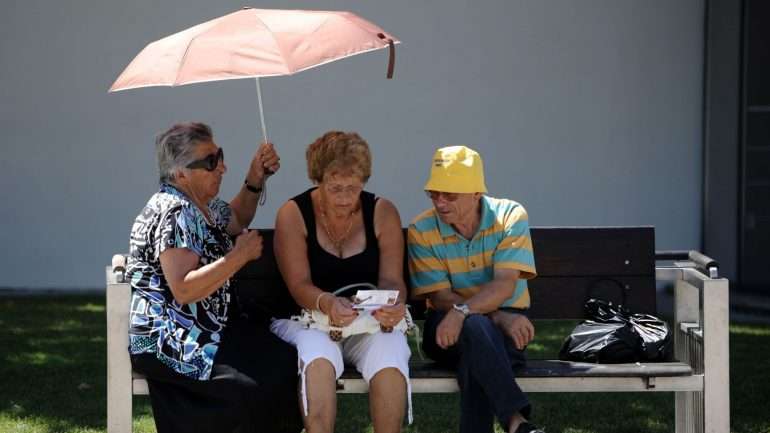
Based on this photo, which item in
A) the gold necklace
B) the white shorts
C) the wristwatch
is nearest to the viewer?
the white shorts

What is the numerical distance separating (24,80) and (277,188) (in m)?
2.03

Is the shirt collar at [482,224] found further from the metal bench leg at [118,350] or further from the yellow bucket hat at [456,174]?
the metal bench leg at [118,350]

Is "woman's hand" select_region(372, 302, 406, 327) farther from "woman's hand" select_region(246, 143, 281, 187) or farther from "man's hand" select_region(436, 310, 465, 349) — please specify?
"woman's hand" select_region(246, 143, 281, 187)

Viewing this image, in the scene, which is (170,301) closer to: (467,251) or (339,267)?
(339,267)

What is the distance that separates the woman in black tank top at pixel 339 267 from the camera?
4609 millimetres

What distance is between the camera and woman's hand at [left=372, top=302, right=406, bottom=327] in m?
4.71

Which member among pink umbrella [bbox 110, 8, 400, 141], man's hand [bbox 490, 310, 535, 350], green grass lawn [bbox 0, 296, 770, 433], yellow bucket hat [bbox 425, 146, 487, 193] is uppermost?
pink umbrella [bbox 110, 8, 400, 141]

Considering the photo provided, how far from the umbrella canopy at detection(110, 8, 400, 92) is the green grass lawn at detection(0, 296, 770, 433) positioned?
5.93ft

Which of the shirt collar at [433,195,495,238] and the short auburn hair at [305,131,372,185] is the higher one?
the short auburn hair at [305,131,372,185]

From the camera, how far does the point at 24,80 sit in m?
9.80

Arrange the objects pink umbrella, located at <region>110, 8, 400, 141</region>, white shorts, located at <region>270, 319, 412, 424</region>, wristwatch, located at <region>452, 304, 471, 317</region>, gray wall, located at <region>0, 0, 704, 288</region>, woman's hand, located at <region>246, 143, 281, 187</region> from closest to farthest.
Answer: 1. pink umbrella, located at <region>110, 8, 400, 141</region>
2. white shorts, located at <region>270, 319, 412, 424</region>
3. wristwatch, located at <region>452, 304, 471, 317</region>
4. woman's hand, located at <region>246, 143, 281, 187</region>
5. gray wall, located at <region>0, 0, 704, 288</region>

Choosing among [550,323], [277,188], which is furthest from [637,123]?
[277,188]

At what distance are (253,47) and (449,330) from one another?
1.21 meters

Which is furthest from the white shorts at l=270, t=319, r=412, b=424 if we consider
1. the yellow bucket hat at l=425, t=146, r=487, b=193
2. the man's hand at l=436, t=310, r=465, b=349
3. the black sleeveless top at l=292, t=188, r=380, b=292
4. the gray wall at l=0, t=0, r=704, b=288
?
the gray wall at l=0, t=0, r=704, b=288
